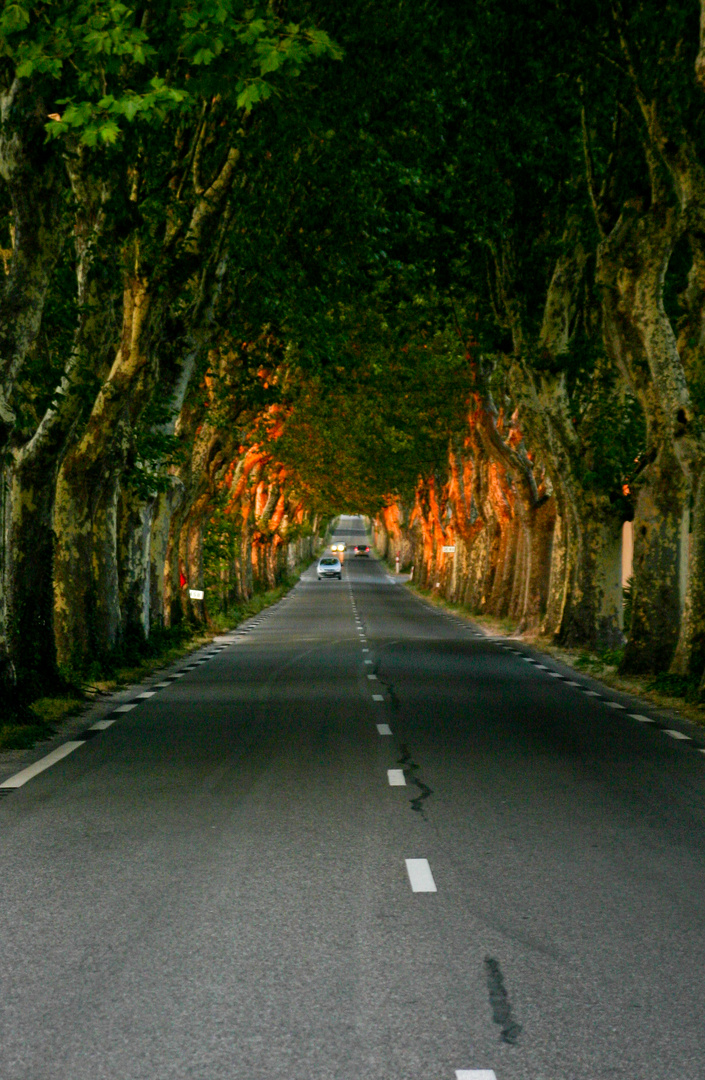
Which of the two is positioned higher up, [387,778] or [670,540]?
[670,540]

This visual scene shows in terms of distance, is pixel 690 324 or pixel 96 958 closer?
pixel 96 958

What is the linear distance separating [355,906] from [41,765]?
18.4ft

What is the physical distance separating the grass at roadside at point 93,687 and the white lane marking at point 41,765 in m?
0.37

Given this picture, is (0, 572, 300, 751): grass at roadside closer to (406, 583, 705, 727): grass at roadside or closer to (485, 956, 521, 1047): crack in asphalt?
(406, 583, 705, 727): grass at roadside

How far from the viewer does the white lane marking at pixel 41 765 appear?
1134 centimetres

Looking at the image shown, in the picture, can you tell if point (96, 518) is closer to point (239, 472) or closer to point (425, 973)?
point (425, 973)

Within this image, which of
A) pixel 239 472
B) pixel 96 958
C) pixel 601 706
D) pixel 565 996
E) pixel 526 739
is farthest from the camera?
pixel 239 472

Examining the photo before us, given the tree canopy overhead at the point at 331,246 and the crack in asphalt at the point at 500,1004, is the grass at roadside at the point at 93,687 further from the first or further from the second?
the crack in asphalt at the point at 500,1004

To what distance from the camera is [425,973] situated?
5984mm

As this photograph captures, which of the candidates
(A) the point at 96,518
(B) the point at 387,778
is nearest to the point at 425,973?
(B) the point at 387,778

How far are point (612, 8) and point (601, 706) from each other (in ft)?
27.0

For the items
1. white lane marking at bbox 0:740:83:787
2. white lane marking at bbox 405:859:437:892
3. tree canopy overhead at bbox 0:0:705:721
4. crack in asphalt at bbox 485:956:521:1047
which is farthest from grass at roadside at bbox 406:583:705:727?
crack in asphalt at bbox 485:956:521:1047

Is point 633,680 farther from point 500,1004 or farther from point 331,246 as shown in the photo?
point 500,1004

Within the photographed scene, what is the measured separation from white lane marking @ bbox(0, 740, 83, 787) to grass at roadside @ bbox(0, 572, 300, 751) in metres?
0.37
